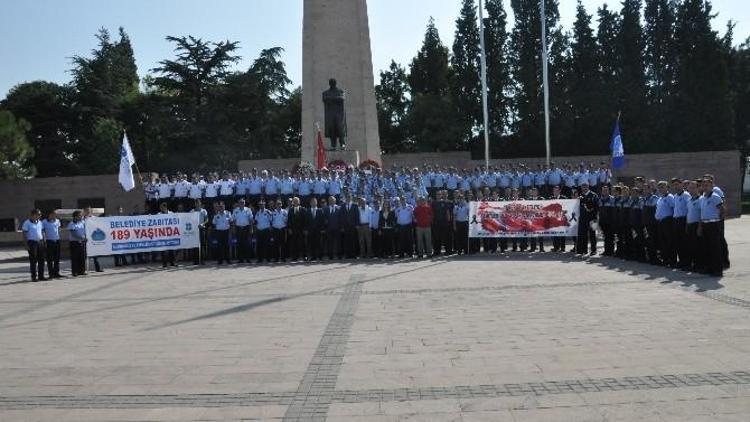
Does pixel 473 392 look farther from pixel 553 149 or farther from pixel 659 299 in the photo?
pixel 553 149

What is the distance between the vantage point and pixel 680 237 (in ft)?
43.3

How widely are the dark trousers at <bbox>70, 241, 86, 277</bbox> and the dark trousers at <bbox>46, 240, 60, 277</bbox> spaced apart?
1.27ft

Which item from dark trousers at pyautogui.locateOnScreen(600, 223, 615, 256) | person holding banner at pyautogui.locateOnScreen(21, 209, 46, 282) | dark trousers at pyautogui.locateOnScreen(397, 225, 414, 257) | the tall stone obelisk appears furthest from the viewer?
the tall stone obelisk

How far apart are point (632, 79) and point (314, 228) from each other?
36.1 metres

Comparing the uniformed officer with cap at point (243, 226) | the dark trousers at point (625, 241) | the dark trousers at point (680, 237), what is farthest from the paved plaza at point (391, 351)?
the uniformed officer with cap at point (243, 226)

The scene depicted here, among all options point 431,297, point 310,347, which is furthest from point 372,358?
point 431,297

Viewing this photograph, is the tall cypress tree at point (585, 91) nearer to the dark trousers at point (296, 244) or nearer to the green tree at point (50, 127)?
the dark trousers at point (296, 244)

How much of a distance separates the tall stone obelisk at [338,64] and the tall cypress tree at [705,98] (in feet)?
85.1

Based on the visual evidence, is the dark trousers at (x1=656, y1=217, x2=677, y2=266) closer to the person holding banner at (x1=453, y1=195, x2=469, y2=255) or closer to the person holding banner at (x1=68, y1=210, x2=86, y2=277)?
the person holding banner at (x1=453, y1=195, x2=469, y2=255)

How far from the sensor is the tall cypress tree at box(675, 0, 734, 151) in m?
43.0

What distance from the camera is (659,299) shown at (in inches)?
377

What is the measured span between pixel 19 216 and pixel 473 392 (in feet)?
120

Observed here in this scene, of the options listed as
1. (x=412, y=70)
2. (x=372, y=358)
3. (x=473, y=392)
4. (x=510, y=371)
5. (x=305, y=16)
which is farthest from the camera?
(x=412, y=70)

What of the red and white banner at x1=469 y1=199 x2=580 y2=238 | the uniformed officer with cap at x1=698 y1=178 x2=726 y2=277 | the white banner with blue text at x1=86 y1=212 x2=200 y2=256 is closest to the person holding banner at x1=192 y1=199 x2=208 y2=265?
the white banner with blue text at x1=86 y1=212 x2=200 y2=256
